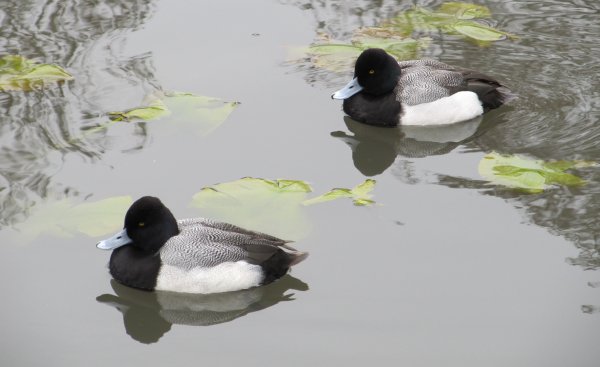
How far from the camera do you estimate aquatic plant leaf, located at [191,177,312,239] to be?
856 cm

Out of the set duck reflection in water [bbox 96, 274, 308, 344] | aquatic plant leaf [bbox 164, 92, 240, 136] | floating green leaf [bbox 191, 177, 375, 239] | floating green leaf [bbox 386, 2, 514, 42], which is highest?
floating green leaf [bbox 386, 2, 514, 42]

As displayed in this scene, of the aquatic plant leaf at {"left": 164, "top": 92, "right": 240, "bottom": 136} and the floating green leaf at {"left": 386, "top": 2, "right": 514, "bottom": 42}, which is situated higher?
the floating green leaf at {"left": 386, "top": 2, "right": 514, "bottom": 42}

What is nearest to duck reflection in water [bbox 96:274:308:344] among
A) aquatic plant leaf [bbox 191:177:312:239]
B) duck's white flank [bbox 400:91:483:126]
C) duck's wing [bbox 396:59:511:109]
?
aquatic plant leaf [bbox 191:177:312:239]

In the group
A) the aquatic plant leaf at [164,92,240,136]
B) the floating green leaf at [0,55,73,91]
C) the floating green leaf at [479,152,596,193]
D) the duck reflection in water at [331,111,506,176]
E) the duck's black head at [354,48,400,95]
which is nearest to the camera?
the floating green leaf at [479,152,596,193]

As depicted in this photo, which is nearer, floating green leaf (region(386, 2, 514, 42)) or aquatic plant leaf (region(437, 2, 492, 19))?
floating green leaf (region(386, 2, 514, 42))

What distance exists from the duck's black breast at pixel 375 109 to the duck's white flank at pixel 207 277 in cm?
317

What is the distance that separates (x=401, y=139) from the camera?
10.5 metres

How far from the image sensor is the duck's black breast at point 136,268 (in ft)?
26.0

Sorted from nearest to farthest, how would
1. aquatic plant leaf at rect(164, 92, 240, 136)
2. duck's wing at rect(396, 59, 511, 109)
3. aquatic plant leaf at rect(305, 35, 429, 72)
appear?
1. aquatic plant leaf at rect(164, 92, 240, 136)
2. duck's wing at rect(396, 59, 511, 109)
3. aquatic plant leaf at rect(305, 35, 429, 72)

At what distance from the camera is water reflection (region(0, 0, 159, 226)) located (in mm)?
9388

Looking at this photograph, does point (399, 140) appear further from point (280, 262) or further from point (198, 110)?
point (280, 262)

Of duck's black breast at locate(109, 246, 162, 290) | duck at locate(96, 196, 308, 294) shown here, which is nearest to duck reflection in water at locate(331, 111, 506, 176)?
duck at locate(96, 196, 308, 294)

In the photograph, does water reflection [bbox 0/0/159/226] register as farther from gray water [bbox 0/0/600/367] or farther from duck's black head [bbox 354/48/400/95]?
duck's black head [bbox 354/48/400/95]

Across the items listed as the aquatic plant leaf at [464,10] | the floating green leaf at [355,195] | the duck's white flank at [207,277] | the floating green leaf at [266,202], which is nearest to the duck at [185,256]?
the duck's white flank at [207,277]
